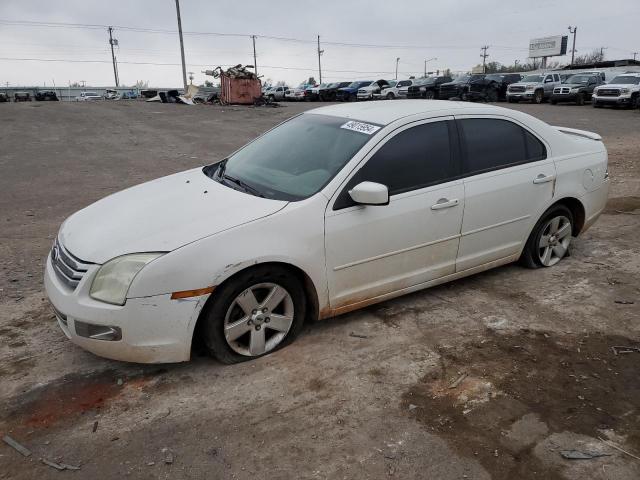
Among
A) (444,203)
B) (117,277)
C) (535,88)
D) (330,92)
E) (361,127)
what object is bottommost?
(117,277)

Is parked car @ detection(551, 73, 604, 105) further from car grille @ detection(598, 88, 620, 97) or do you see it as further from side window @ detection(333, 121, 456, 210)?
side window @ detection(333, 121, 456, 210)

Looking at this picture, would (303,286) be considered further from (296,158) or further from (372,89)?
(372,89)

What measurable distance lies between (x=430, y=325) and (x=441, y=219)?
79cm

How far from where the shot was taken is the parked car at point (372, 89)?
129 ft

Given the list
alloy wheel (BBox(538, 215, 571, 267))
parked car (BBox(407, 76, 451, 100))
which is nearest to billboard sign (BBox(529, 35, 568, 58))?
parked car (BBox(407, 76, 451, 100))

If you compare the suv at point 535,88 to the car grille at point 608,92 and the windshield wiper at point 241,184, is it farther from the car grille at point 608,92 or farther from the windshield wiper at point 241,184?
the windshield wiper at point 241,184

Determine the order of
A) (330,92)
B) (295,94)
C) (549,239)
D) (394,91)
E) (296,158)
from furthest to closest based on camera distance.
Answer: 1. (295,94)
2. (330,92)
3. (394,91)
4. (549,239)
5. (296,158)

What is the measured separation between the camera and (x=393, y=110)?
4.07 m

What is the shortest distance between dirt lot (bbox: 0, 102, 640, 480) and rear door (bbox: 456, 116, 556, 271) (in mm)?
413

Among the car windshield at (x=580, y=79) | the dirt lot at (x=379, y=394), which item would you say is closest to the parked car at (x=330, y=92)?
the car windshield at (x=580, y=79)

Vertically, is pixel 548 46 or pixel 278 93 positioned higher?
pixel 548 46

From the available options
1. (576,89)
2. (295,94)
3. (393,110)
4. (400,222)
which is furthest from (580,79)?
(400,222)

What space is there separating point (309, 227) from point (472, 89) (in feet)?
100

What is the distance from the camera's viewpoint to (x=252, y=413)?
9.40ft
